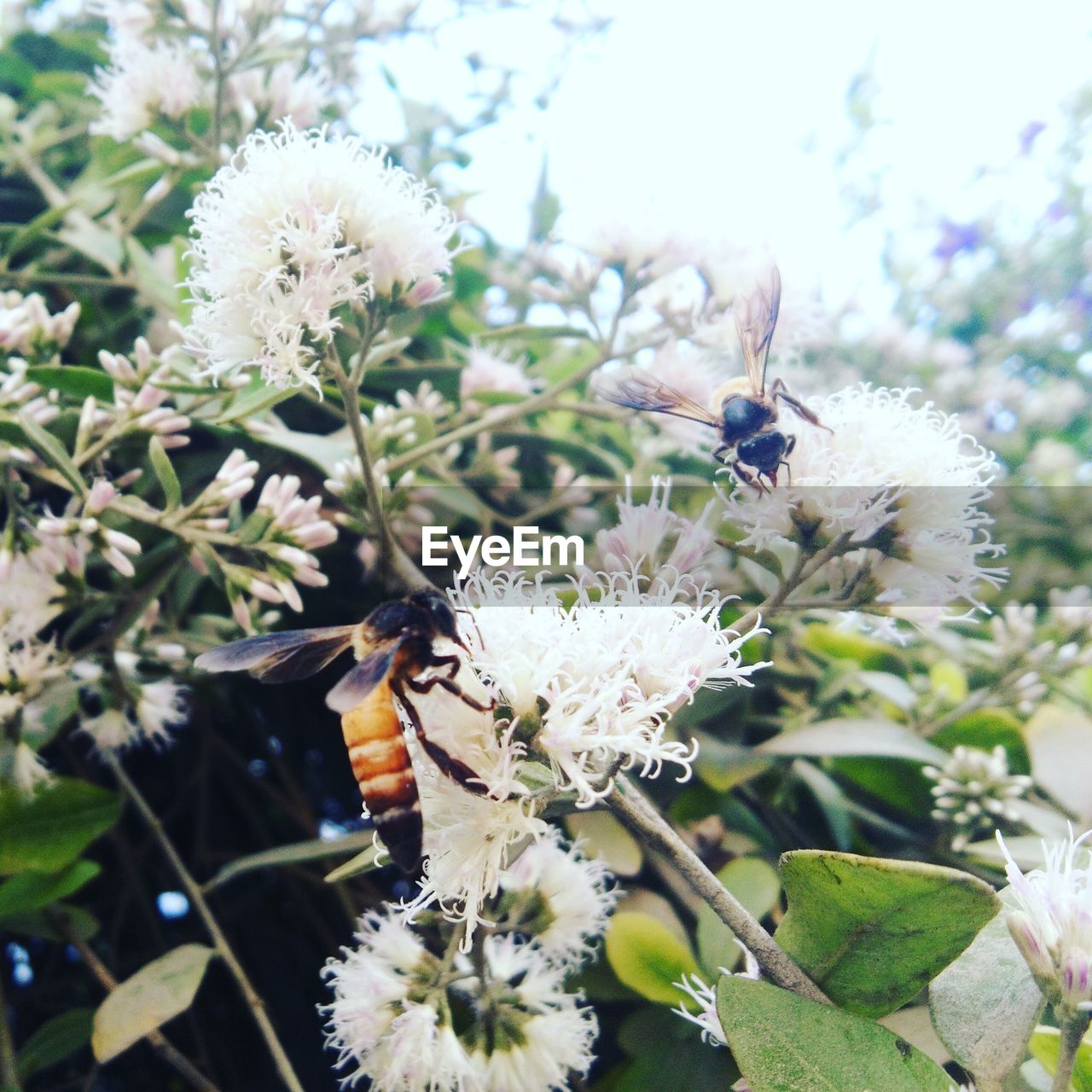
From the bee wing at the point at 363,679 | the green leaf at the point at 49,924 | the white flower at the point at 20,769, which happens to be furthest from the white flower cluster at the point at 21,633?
the bee wing at the point at 363,679

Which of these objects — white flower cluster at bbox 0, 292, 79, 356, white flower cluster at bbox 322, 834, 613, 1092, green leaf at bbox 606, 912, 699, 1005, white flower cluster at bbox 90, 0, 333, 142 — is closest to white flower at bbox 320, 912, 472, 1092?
white flower cluster at bbox 322, 834, 613, 1092

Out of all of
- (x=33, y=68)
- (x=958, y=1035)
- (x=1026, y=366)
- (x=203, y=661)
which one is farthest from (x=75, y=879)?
(x=1026, y=366)

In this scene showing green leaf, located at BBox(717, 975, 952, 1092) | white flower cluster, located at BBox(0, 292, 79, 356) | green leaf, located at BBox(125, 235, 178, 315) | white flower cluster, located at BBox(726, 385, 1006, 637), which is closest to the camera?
green leaf, located at BBox(717, 975, 952, 1092)

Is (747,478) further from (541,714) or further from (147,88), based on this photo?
(147,88)

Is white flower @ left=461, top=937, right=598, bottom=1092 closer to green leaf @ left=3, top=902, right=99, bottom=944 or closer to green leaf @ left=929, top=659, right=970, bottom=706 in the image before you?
green leaf @ left=3, top=902, right=99, bottom=944

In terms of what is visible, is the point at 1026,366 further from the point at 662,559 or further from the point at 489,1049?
the point at 489,1049

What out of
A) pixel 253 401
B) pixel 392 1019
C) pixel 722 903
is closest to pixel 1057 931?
pixel 722 903

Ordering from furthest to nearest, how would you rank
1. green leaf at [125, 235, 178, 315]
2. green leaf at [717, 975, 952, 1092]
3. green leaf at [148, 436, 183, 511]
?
1. green leaf at [125, 235, 178, 315]
2. green leaf at [148, 436, 183, 511]
3. green leaf at [717, 975, 952, 1092]
